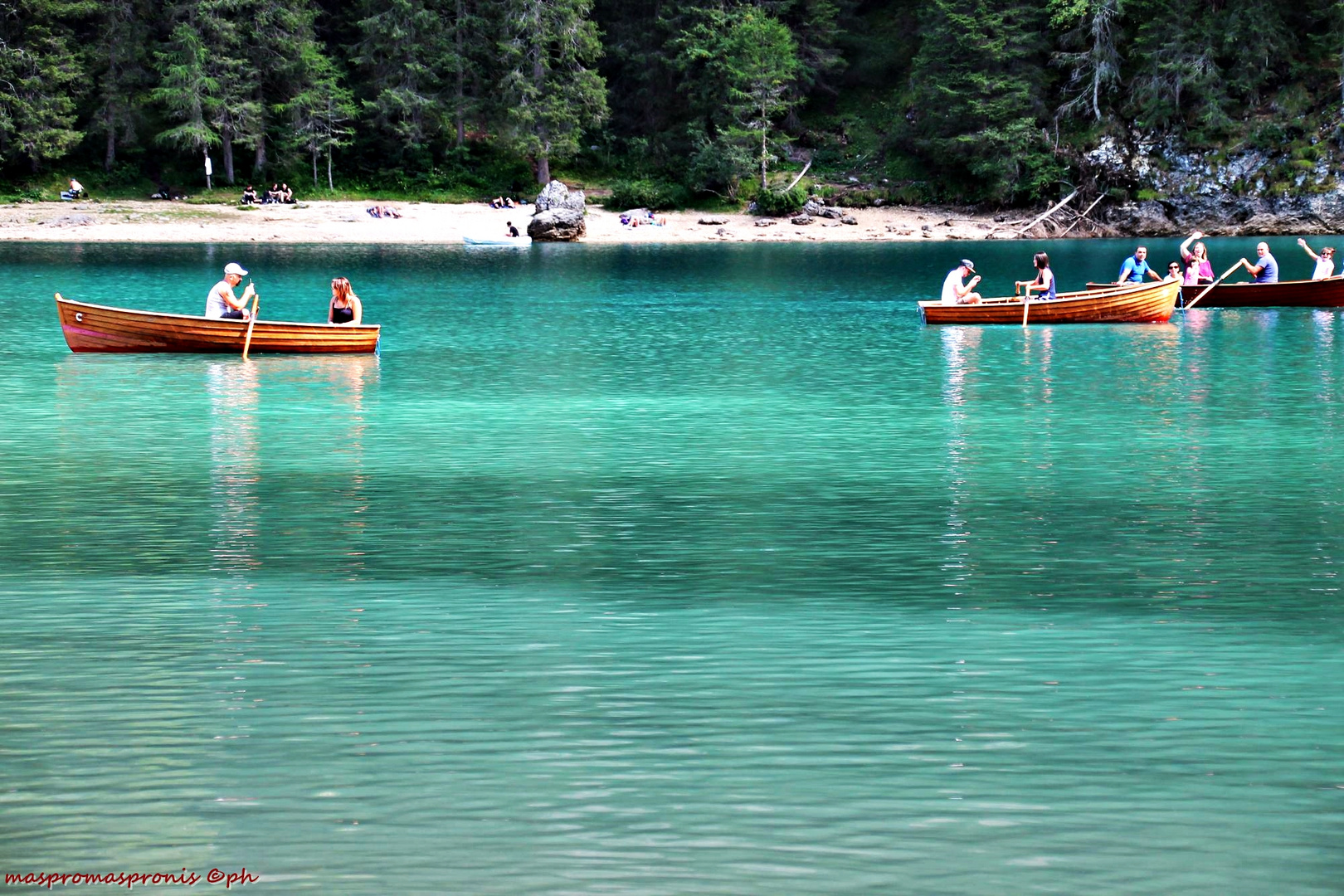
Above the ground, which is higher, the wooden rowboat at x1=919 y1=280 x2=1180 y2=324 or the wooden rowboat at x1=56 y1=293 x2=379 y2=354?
the wooden rowboat at x1=919 y1=280 x2=1180 y2=324

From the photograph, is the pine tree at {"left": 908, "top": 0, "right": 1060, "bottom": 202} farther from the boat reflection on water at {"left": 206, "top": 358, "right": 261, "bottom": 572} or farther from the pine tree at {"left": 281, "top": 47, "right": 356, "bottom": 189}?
the boat reflection on water at {"left": 206, "top": 358, "right": 261, "bottom": 572}

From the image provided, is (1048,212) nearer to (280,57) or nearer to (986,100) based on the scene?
(986,100)

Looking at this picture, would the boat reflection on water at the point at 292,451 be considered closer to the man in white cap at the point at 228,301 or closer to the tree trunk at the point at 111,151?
the man in white cap at the point at 228,301

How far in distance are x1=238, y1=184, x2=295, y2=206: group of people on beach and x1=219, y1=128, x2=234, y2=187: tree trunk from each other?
3.93m

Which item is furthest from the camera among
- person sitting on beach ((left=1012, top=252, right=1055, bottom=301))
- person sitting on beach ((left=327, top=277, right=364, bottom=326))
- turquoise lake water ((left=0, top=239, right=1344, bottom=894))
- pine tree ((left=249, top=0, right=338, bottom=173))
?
pine tree ((left=249, top=0, right=338, bottom=173))

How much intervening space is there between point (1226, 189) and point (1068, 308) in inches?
1984

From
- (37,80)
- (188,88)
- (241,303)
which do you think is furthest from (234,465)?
(37,80)

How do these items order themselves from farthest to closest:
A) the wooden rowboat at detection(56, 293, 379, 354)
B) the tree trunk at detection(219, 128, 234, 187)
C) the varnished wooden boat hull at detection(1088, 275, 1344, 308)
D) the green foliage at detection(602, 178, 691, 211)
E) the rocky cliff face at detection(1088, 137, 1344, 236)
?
the tree trunk at detection(219, 128, 234, 187) < the green foliage at detection(602, 178, 691, 211) < the rocky cliff face at detection(1088, 137, 1344, 236) < the varnished wooden boat hull at detection(1088, 275, 1344, 308) < the wooden rowboat at detection(56, 293, 379, 354)

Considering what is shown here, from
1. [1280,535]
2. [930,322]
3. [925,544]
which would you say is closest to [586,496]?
[925,544]

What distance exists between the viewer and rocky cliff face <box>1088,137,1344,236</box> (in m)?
75.0

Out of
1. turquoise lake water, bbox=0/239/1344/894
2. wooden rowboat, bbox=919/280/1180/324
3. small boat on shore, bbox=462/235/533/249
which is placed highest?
small boat on shore, bbox=462/235/533/249

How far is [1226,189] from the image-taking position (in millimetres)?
76938

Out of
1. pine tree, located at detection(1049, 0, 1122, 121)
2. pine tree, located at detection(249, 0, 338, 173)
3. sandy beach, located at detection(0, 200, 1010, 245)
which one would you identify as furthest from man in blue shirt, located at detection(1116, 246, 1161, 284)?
pine tree, located at detection(249, 0, 338, 173)

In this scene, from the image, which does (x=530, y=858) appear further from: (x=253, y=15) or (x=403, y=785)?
(x=253, y=15)
